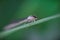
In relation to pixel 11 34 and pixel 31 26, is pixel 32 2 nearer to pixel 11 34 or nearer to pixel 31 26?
pixel 31 26

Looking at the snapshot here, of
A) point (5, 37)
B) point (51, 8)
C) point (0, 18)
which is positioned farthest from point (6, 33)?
point (51, 8)

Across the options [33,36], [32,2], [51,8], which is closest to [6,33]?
[33,36]

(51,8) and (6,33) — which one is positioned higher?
(51,8)

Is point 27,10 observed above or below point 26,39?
above

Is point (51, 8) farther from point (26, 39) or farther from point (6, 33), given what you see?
point (6, 33)

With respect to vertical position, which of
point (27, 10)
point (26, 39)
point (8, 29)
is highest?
point (27, 10)

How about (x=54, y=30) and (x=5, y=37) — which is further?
(x=54, y=30)
